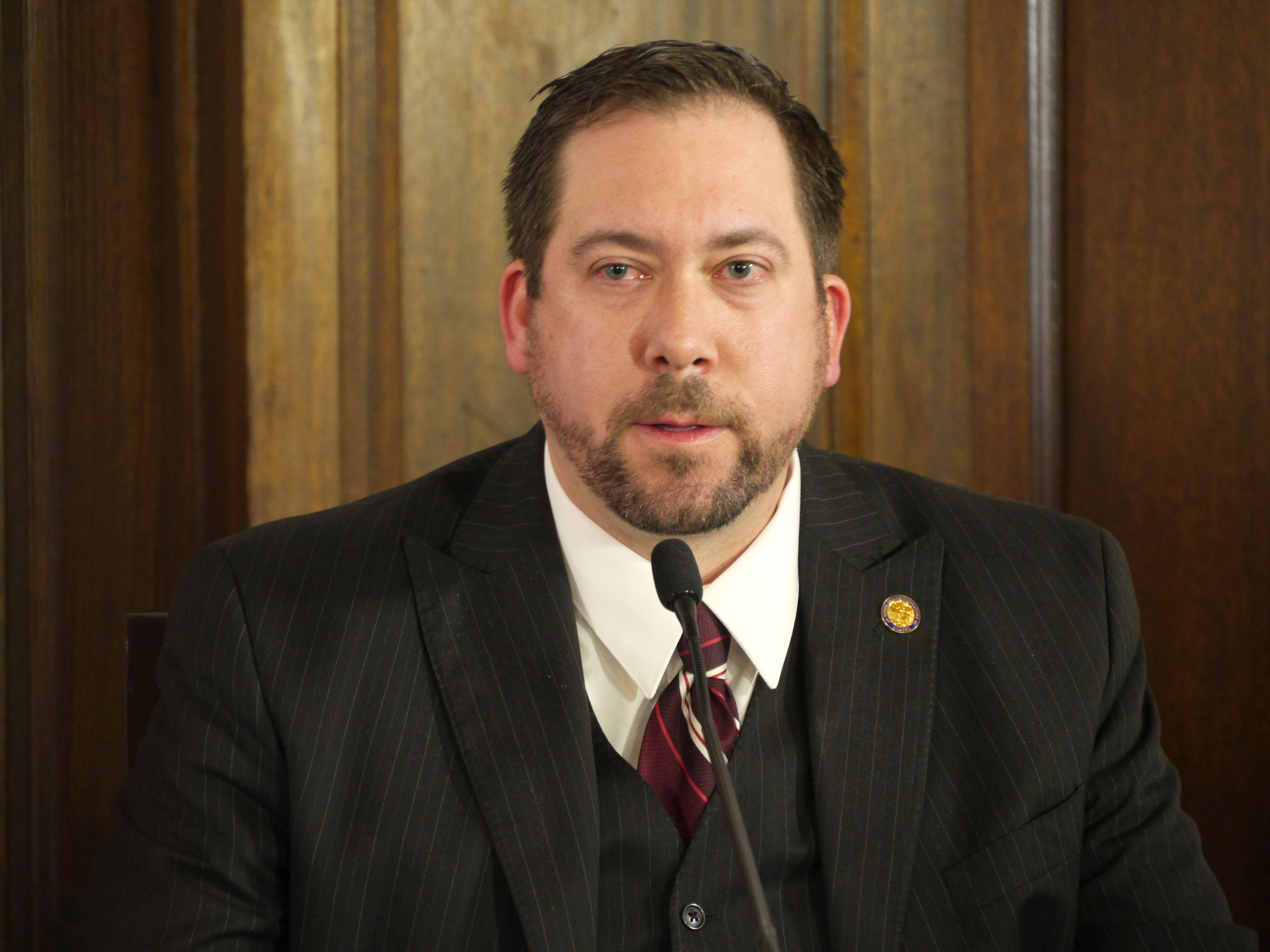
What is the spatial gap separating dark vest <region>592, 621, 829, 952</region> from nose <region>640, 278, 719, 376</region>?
14.6 inches

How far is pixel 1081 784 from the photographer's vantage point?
1280mm

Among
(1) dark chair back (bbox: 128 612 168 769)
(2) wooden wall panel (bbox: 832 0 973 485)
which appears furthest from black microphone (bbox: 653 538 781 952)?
(2) wooden wall panel (bbox: 832 0 973 485)

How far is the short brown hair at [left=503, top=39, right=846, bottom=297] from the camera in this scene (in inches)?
52.8

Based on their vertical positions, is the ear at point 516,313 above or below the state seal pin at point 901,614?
above

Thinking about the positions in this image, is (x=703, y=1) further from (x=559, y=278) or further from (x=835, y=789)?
(x=835, y=789)

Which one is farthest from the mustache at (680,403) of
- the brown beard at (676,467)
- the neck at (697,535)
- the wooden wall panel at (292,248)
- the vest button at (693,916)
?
the wooden wall panel at (292,248)

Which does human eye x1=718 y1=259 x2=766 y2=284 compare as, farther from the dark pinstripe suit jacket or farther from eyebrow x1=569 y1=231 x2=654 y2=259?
the dark pinstripe suit jacket

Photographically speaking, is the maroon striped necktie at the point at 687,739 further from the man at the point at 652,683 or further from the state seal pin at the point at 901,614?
the state seal pin at the point at 901,614

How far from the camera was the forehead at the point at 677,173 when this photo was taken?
1.28 m

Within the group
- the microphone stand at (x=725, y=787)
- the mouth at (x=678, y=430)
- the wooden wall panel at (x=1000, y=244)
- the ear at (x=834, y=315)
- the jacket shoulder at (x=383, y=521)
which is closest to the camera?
the microphone stand at (x=725, y=787)

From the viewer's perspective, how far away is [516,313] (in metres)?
1.47

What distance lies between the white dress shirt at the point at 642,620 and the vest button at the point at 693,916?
0.16m

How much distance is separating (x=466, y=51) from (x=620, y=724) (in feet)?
3.36

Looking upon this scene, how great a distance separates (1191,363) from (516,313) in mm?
986
